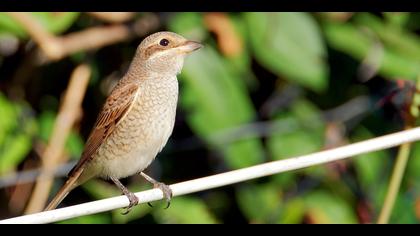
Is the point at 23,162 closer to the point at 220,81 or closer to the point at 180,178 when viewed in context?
the point at 180,178

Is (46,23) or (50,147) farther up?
(46,23)

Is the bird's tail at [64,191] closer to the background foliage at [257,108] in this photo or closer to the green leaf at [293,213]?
the background foliage at [257,108]

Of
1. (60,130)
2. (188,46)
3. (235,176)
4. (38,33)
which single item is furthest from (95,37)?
(235,176)

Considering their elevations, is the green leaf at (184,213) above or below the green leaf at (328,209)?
above

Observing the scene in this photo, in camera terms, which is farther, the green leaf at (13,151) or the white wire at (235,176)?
the green leaf at (13,151)

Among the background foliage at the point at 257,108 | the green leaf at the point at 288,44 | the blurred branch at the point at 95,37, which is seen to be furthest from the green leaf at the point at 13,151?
the green leaf at the point at 288,44

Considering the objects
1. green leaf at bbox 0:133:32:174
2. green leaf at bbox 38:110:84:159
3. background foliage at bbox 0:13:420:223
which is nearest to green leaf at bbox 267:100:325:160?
background foliage at bbox 0:13:420:223

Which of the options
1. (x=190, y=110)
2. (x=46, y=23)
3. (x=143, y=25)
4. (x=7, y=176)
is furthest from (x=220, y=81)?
(x=7, y=176)
